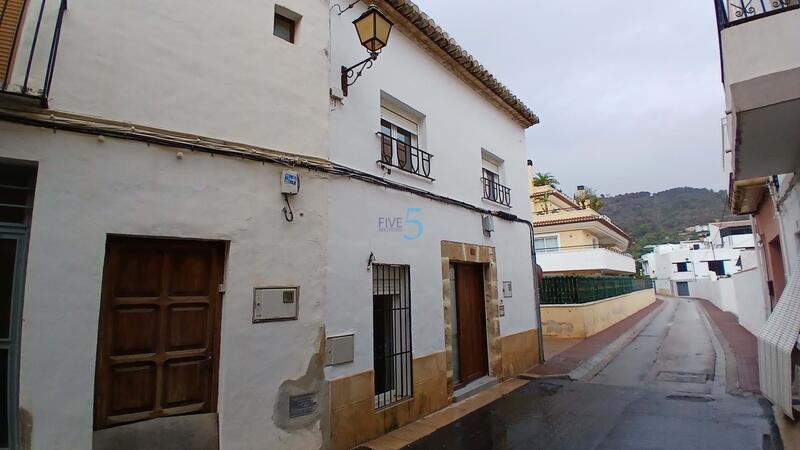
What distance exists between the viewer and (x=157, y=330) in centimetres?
375

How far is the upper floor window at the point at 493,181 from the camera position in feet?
27.6

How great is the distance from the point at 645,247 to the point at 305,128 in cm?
6939

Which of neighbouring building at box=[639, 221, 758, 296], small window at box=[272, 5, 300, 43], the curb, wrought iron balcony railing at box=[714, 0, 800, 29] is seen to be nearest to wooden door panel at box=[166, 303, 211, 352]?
small window at box=[272, 5, 300, 43]

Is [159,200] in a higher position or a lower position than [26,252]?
higher

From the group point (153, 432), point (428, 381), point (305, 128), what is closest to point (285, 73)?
point (305, 128)

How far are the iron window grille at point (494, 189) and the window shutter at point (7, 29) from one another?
6687 millimetres

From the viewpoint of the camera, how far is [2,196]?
10.7 feet

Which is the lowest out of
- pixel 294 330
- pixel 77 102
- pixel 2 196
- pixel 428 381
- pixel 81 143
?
pixel 428 381

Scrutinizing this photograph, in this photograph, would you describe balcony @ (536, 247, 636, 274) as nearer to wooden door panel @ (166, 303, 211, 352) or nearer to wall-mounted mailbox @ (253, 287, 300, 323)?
wall-mounted mailbox @ (253, 287, 300, 323)

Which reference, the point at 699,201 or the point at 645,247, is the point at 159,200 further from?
the point at 699,201

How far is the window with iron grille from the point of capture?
18.4 feet

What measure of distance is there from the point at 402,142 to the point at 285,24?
2.14m

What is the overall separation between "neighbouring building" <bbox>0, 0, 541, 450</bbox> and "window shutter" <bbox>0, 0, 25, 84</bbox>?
0.04 feet

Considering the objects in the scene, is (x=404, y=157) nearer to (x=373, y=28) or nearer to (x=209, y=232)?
(x=373, y=28)
